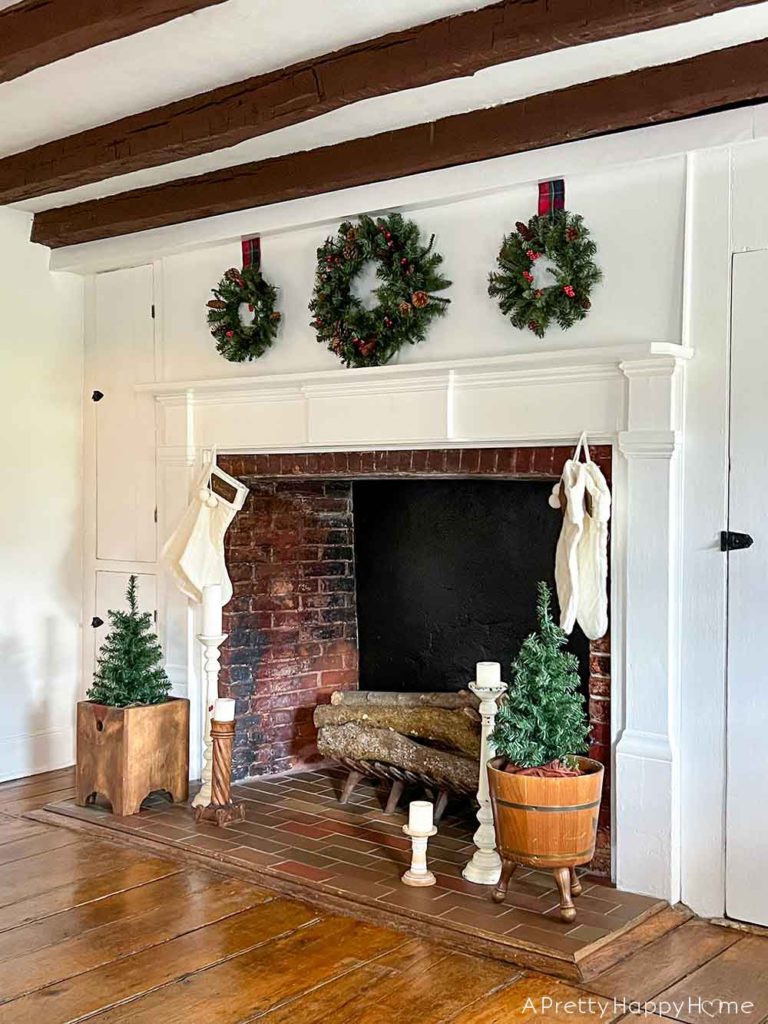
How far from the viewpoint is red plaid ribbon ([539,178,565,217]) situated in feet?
12.8

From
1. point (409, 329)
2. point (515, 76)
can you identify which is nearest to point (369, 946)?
point (409, 329)

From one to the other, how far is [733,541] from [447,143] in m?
1.65

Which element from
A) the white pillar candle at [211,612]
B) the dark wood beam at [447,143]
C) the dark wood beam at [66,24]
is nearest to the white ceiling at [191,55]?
the dark wood beam at [66,24]

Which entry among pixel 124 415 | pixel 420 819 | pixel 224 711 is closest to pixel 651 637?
pixel 420 819

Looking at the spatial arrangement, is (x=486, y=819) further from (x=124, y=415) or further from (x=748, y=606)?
(x=124, y=415)

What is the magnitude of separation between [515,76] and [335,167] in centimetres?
89

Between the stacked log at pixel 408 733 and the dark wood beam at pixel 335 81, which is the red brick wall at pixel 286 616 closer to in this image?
the stacked log at pixel 408 733

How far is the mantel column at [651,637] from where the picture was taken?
146 inches

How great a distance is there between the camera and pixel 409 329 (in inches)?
168

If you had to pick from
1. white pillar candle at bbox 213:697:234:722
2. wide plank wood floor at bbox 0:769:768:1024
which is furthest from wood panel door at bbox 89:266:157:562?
wide plank wood floor at bbox 0:769:768:1024

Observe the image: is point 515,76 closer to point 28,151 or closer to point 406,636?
point 28,151

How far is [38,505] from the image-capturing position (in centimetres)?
541

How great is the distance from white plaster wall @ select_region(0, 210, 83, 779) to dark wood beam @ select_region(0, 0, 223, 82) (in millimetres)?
2050

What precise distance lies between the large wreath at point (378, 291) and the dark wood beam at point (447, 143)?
208 mm
